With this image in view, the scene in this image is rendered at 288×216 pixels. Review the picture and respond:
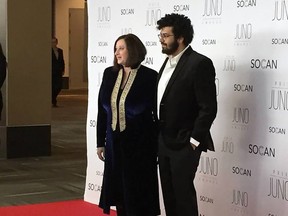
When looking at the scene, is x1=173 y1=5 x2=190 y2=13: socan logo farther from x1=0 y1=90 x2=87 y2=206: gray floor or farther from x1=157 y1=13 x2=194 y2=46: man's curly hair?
x1=0 y1=90 x2=87 y2=206: gray floor

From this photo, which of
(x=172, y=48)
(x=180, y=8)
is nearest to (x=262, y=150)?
(x=172, y=48)

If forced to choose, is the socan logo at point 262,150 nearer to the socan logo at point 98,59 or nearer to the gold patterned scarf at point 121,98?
the gold patterned scarf at point 121,98

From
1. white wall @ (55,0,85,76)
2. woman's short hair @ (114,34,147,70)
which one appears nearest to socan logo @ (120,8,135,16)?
woman's short hair @ (114,34,147,70)

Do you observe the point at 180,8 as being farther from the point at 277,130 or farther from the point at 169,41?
the point at 277,130

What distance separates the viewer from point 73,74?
24.3 meters

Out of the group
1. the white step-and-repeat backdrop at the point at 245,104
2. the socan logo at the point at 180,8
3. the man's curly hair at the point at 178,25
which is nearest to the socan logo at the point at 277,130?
the white step-and-repeat backdrop at the point at 245,104

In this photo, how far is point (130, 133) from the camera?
5.23 meters

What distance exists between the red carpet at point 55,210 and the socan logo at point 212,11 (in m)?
2.13

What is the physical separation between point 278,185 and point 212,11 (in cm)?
153

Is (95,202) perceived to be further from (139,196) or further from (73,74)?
(73,74)

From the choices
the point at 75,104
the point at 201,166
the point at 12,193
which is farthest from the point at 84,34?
the point at 201,166

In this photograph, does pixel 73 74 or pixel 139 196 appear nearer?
pixel 139 196

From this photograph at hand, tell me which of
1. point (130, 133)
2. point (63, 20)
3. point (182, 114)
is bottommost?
point (130, 133)

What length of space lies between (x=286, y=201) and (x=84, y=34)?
19.7 metres
